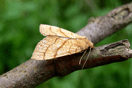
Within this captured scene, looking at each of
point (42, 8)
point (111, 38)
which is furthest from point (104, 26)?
point (42, 8)

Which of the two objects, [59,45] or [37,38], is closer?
[59,45]

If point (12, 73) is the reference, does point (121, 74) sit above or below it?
below

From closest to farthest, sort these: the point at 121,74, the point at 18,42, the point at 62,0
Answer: the point at 18,42
the point at 121,74
the point at 62,0

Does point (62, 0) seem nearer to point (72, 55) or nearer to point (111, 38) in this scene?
point (111, 38)

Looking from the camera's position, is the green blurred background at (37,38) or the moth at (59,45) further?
the green blurred background at (37,38)
